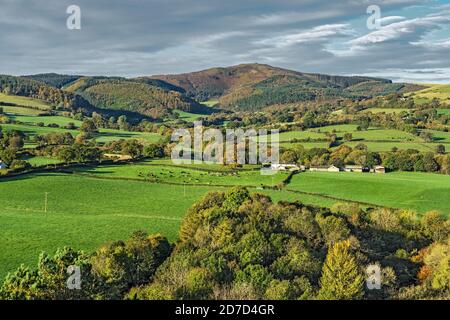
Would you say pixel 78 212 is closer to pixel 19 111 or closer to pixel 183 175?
pixel 183 175

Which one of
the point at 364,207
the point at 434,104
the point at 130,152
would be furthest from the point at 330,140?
the point at 434,104

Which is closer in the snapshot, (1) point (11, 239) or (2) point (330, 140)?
(1) point (11, 239)

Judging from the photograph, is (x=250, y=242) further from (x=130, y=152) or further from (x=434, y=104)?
(x=434, y=104)

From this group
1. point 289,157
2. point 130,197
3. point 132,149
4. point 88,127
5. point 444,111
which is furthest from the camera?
point 444,111

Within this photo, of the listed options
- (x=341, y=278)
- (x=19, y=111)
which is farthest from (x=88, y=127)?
(x=341, y=278)

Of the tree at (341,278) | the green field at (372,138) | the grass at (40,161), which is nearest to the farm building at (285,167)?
the green field at (372,138)

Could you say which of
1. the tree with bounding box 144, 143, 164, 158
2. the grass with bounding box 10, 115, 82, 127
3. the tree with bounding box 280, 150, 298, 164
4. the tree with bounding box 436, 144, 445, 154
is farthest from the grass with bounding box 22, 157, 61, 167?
the tree with bounding box 436, 144, 445, 154

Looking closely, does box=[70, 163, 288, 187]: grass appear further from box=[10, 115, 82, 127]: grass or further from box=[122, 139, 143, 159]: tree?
box=[10, 115, 82, 127]: grass
